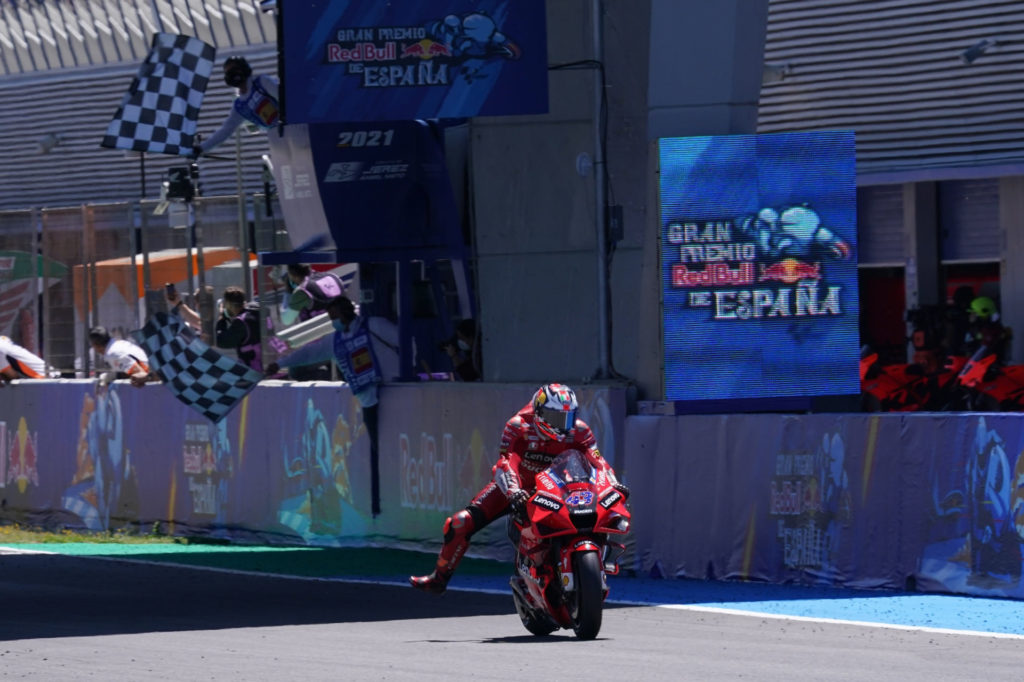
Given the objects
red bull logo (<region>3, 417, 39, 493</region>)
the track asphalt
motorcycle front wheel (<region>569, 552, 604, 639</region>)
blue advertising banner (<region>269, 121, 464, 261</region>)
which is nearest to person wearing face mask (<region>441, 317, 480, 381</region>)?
blue advertising banner (<region>269, 121, 464, 261</region>)

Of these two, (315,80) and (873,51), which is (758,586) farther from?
(873,51)

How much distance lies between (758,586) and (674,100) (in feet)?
14.0

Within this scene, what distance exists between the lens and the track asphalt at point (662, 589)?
12102mm

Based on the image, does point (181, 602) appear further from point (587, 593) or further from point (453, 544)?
point (587, 593)

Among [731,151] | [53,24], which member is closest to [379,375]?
[731,151]

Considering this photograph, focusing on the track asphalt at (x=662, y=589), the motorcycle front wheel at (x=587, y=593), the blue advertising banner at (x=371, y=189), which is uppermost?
the blue advertising banner at (x=371, y=189)

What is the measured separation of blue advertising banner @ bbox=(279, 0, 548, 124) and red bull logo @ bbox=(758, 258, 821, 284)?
261 centimetres

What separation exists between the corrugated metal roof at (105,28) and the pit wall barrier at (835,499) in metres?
15.6

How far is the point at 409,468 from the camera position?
695 inches

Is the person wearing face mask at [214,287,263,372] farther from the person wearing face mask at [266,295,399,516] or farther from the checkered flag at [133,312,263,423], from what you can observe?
the person wearing face mask at [266,295,399,516]

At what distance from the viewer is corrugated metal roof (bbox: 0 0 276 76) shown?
95.3 ft

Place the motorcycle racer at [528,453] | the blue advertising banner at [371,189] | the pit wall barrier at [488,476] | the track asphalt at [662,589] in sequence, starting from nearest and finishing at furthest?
the motorcycle racer at [528,453]
the track asphalt at [662,589]
the pit wall barrier at [488,476]
the blue advertising banner at [371,189]

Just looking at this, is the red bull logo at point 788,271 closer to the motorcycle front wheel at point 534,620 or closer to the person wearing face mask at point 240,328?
the motorcycle front wheel at point 534,620

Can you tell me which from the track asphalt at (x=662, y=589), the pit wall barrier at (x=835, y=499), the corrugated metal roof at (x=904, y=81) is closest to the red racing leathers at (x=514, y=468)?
the track asphalt at (x=662, y=589)
